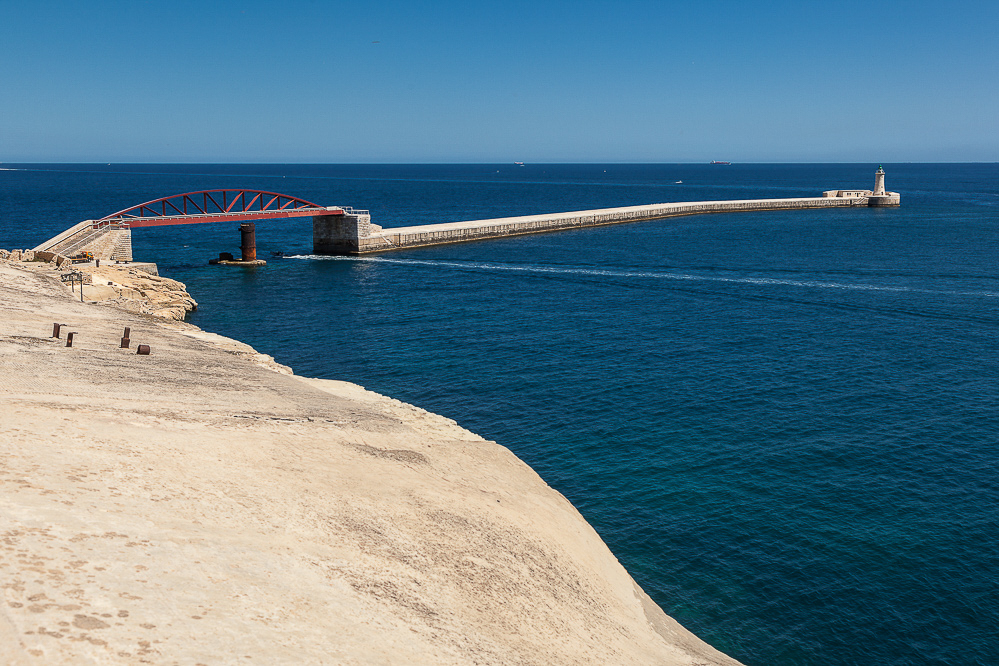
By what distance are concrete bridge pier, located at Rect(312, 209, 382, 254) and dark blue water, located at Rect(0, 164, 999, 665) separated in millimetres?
4787

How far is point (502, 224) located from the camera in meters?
114

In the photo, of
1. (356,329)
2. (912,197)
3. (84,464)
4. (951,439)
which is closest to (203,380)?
(84,464)

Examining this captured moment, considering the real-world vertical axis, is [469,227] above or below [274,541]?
above

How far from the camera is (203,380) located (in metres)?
31.5

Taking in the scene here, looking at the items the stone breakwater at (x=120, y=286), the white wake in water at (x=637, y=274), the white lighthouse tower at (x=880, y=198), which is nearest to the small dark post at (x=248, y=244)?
the white wake in water at (x=637, y=274)

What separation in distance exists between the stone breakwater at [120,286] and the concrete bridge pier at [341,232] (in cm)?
3207

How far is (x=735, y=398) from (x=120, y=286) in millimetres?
42314

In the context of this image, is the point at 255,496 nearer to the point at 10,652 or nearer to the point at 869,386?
the point at 10,652

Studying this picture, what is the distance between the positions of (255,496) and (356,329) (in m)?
35.4

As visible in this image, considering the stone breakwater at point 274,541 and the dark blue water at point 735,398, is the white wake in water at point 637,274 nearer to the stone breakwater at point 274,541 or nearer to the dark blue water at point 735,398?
the dark blue water at point 735,398

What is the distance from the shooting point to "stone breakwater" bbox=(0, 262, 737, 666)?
45.7ft

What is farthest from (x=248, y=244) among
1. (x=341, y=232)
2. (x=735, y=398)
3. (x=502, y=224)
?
(x=735, y=398)

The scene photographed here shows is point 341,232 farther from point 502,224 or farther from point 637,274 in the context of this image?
point 637,274

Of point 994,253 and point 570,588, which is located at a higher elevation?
point 994,253
